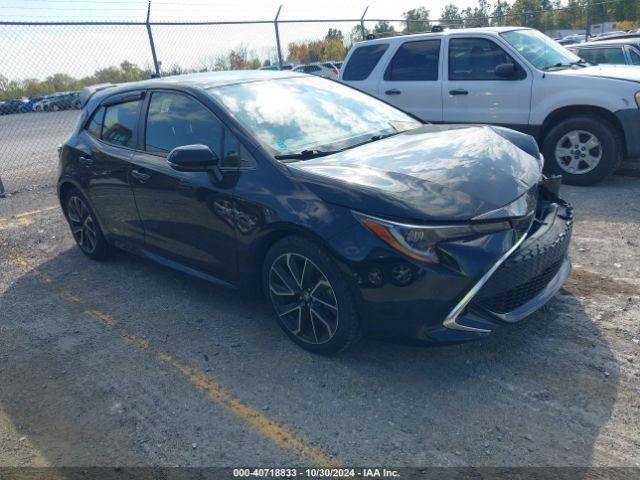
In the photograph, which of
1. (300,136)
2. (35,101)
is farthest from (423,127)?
(35,101)

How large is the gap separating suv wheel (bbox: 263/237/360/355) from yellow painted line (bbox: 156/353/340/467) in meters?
0.59

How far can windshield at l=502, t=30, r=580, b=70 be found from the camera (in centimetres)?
681

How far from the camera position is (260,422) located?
9.47 feet

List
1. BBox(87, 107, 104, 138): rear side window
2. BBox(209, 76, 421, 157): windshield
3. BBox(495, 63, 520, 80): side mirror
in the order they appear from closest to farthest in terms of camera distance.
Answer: BBox(209, 76, 421, 157): windshield
BBox(87, 107, 104, 138): rear side window
BBox(495, 63, 520, 80): side mirror

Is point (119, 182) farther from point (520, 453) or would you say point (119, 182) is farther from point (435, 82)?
point (435, 82)

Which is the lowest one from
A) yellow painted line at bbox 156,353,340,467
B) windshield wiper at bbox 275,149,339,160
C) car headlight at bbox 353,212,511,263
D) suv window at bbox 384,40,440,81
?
yellow painted line at bbox 156,353,340,467

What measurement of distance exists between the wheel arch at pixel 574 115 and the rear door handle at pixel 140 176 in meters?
4.93

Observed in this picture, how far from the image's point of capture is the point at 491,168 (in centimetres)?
328

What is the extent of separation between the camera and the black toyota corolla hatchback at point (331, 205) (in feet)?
9.35

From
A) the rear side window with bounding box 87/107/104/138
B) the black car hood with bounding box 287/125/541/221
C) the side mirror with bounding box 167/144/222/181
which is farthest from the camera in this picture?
the rear side window with bounding box 87/107/104/138

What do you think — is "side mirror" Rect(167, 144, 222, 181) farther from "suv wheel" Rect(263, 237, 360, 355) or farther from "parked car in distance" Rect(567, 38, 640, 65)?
"parked car in distance" Rect(567, 38, 640, 65)

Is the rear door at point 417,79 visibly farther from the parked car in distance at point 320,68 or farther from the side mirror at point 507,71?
the parked car in distance at point 320,68

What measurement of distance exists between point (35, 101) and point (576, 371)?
17.5 meters

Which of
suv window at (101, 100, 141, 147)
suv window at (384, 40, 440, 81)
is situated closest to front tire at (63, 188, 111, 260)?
suv window at (101, 100, 141, 147)
